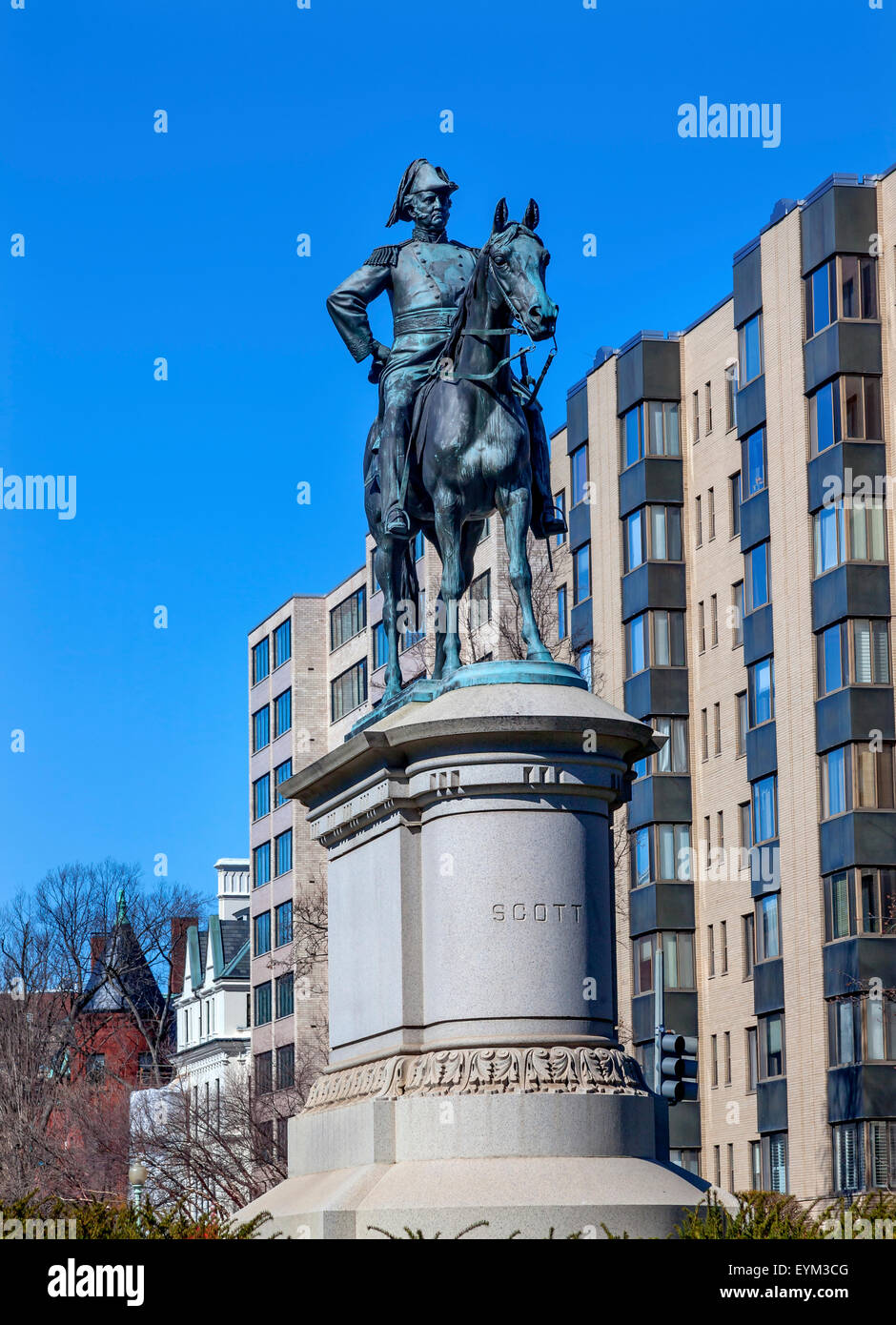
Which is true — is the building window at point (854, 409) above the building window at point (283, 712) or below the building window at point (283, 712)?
below

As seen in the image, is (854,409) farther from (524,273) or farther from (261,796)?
(261,796)

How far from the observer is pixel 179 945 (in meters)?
128

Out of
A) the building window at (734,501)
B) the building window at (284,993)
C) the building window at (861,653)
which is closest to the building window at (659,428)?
the building window at (734,501)

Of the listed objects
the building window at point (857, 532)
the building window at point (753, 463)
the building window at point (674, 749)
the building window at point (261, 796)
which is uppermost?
the building window at point (753, 463)

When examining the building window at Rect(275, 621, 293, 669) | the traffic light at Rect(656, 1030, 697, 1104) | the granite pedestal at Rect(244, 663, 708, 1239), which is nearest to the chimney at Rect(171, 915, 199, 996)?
the building window at Rect(275, 621, 293, 669)

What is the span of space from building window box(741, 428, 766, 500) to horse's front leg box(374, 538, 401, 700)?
4718 centimetres

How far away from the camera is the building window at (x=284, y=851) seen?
347 ft

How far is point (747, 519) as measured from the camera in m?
65.2

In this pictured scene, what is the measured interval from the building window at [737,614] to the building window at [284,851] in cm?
4180

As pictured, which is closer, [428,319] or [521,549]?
[521,549]

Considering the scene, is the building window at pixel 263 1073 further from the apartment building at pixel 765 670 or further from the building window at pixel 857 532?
the building window at pixel 857 532

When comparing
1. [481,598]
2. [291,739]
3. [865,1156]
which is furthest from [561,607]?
[291,739]

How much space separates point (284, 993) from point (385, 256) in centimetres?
8733
